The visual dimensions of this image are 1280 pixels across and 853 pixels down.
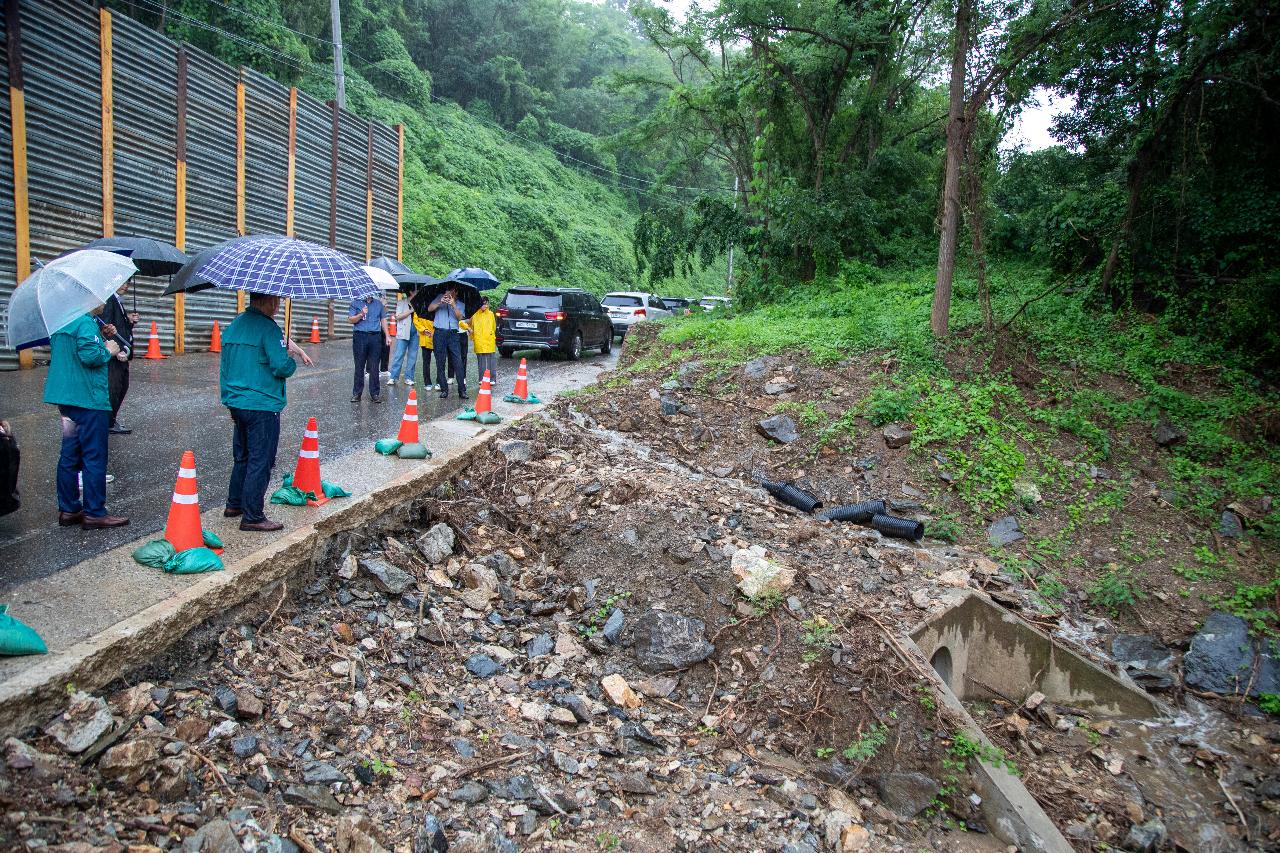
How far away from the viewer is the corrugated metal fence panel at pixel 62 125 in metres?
11.3

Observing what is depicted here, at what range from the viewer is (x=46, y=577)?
4.21 meters

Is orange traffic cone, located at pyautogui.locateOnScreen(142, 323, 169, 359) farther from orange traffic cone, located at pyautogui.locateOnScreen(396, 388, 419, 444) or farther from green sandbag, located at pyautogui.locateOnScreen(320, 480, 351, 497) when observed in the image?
green sandbag, located at pyautogui.locateOnScreen(320, 480, 351, 497)

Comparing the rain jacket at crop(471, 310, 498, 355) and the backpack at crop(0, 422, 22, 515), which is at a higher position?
the rain jacket at crop(471, 310, 498, 355)

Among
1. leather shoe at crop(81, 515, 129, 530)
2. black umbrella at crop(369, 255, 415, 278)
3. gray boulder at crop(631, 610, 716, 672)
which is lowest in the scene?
gray boulder at crop(631, 610, 716, 672)

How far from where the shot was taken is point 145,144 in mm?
13461

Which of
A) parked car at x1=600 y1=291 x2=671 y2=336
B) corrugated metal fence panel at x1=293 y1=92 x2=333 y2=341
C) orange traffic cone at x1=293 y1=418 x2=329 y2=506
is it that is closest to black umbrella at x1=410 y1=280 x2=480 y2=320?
orange traffic cone at x1=293 y1=418 x2=329 y2=506

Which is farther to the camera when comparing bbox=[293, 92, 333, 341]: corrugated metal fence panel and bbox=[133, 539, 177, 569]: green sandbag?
bbox=[293, 92, 333, 341]: corrugated metal fence panel

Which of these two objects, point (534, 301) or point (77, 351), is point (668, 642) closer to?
point (77, 351)

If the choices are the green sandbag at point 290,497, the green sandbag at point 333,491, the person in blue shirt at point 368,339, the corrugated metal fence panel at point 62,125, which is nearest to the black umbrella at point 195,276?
the green sandbag at point 290,497

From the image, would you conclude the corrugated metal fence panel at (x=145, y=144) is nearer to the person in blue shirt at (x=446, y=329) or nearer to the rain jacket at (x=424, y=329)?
the rain jacket at (x=424, y=329)

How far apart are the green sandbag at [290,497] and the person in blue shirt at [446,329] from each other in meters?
5.87

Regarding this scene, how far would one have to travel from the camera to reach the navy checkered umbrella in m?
4.77

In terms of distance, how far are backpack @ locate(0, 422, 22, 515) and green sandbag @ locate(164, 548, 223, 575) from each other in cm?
136

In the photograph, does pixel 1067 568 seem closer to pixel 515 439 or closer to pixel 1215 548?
pixel 1215 548
